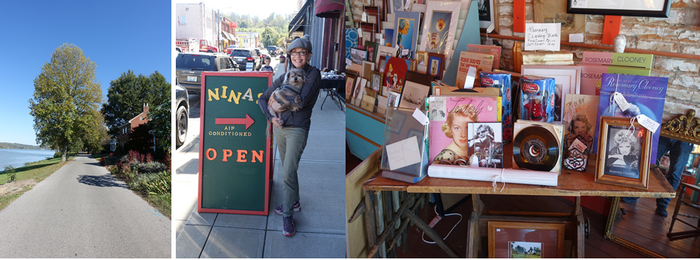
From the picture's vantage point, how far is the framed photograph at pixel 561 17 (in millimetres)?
1844

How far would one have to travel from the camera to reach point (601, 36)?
1.83 metres

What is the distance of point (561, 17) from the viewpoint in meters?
1.87

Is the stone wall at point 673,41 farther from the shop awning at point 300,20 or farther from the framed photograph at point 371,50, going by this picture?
the shop awning at point 300,20

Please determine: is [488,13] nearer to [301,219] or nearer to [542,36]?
[542,36]

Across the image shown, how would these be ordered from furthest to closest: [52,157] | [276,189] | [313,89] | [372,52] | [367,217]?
[52,157]
[372,52]
[276,189]
[313,89]
[367,217]

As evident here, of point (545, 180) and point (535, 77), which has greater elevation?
point (535, 77)

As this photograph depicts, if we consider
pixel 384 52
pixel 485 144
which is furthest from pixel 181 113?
pixel 485 144

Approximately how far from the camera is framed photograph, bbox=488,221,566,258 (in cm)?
167

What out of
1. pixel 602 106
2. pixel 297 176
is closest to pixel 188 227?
pixel 297 176

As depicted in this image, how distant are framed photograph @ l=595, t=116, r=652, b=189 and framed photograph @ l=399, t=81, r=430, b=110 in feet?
2.72

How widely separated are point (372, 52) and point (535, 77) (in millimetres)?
921

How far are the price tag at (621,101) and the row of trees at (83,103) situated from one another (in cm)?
253

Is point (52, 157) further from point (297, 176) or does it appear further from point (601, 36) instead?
point (601, 36)

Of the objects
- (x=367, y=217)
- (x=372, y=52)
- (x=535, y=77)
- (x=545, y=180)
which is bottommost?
(x=367, y=217)
